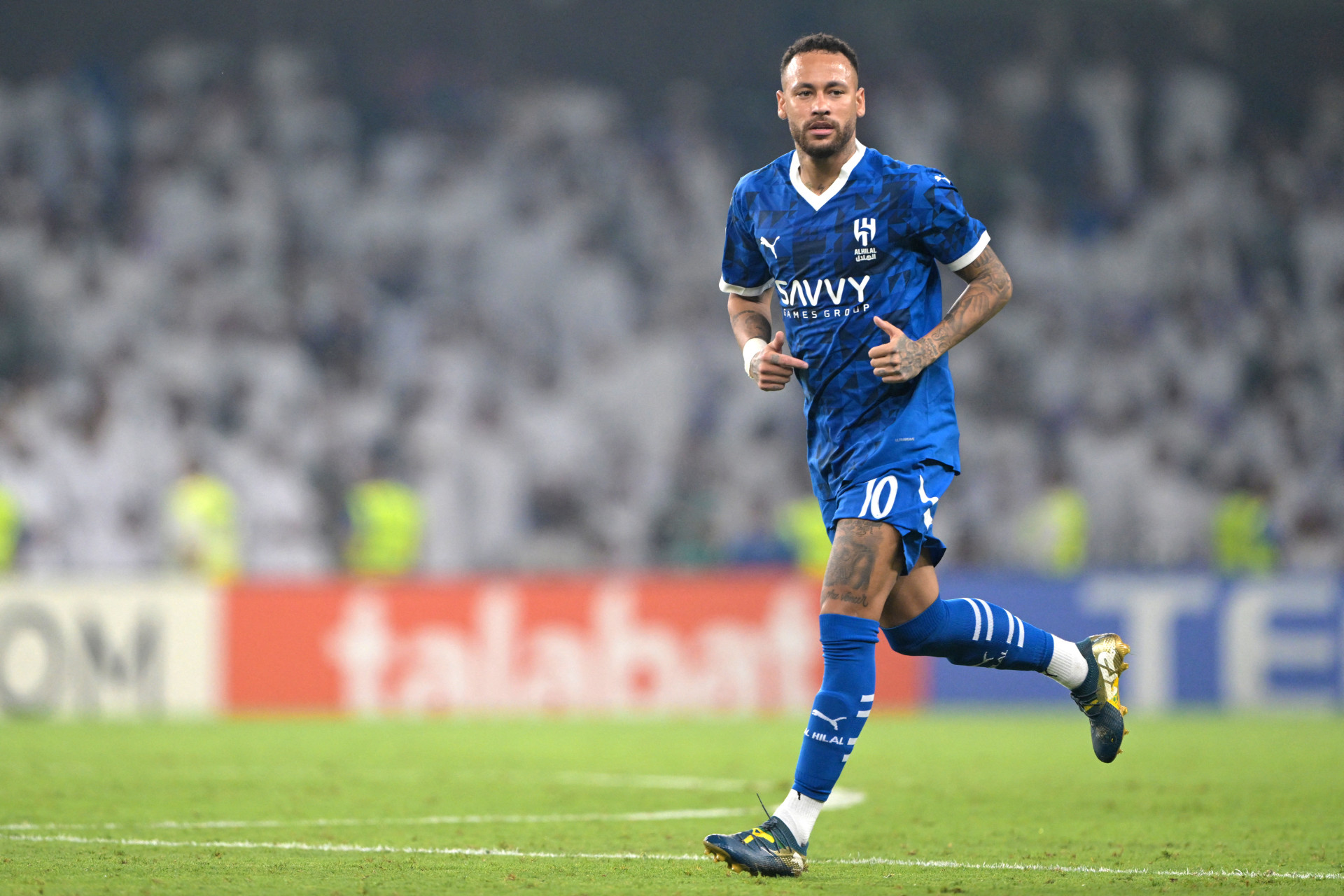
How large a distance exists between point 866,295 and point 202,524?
11478 millimetres

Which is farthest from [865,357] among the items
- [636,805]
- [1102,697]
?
[636,805]

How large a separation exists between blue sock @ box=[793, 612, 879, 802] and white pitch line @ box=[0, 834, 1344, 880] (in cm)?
32

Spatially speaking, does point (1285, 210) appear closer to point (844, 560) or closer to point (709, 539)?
point (709, 539)

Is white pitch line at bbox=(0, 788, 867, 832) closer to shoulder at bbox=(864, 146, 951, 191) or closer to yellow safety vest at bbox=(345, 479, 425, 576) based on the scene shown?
shoulder at bbox=(864, 146, 951, 191)

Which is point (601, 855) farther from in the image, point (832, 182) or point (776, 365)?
point (832, 182)

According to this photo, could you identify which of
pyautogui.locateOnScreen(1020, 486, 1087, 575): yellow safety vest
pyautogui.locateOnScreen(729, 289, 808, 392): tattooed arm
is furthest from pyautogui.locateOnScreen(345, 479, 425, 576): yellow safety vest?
pyautogui.locateOnScreen(729, 289, 808, 392): tattooed arm

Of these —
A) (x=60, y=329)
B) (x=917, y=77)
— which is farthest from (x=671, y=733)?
(x=917, y=77)

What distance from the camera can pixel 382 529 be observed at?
15625 millimetres

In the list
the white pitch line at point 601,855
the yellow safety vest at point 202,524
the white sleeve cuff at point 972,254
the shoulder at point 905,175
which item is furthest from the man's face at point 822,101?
the yellow safety vest at point 202,524

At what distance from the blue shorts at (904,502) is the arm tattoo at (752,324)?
605mm

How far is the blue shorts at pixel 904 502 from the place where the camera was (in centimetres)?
431

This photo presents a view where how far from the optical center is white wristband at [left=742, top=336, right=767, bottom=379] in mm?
4598

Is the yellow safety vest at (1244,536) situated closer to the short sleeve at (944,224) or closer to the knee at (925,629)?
the knee at (925,629)

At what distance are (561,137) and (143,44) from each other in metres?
4.75
